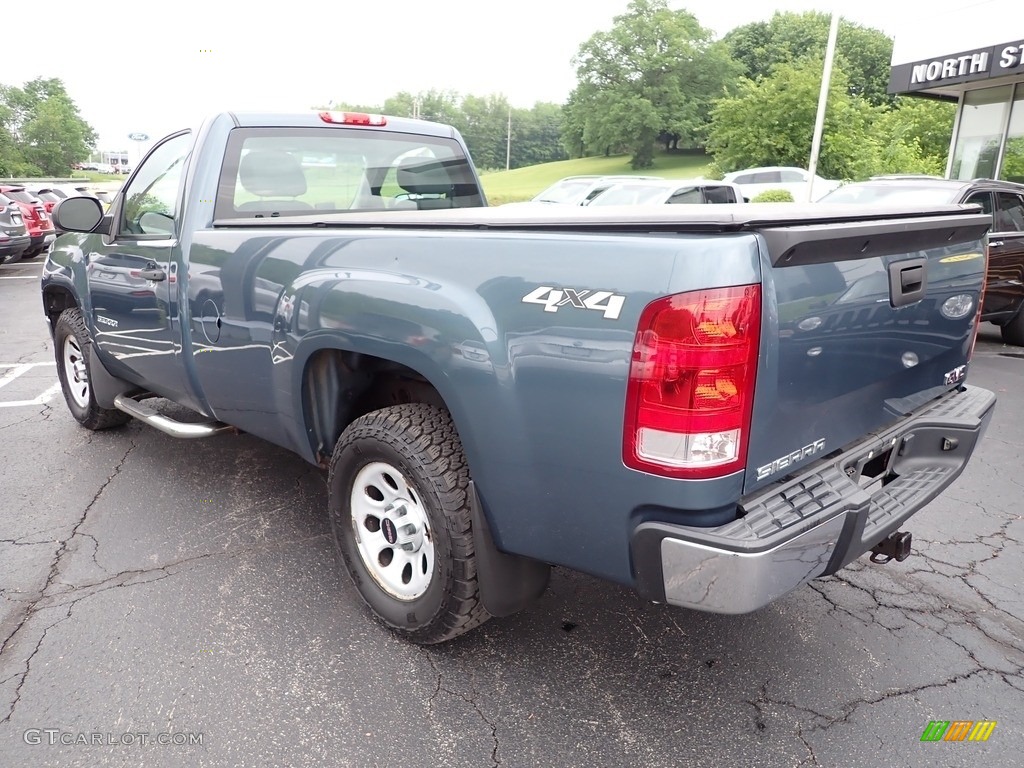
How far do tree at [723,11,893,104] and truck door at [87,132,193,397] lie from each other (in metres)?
76.4

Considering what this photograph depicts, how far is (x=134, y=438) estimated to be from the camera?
5031 millimetres

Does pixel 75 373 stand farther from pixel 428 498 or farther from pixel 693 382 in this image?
pixel 693 382

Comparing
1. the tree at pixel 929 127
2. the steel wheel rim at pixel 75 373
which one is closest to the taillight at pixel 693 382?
the steel wheel rim at pixel 75 373

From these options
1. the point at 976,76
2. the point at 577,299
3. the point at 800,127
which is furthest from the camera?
the point at 800,127

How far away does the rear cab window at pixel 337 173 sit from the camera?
3.60 meters

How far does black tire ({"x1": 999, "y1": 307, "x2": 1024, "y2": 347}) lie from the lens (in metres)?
8.13

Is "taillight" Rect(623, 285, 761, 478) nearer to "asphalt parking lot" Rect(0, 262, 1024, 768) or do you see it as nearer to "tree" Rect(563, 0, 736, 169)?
"asphalt parking lot" Rect(0, 262, 1024, 768)

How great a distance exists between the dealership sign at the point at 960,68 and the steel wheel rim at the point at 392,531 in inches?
612

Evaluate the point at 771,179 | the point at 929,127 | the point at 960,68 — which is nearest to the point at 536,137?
the point at 929,127

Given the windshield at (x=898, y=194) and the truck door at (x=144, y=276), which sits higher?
the windshield at (x=898, y=194)

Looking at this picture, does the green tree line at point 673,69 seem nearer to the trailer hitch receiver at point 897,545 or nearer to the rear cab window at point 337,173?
the rear cab window at point 337,173

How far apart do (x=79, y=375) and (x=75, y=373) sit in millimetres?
60

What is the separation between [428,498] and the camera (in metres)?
2.40

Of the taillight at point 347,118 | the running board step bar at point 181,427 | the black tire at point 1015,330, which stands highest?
the taillight at point 347,118
